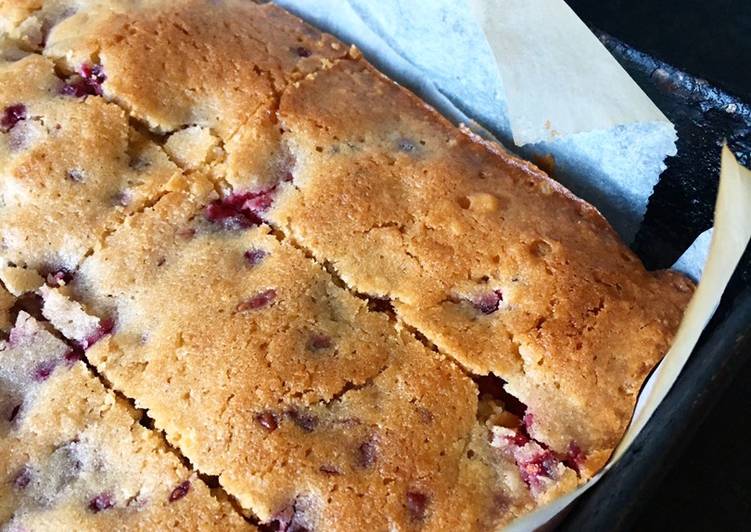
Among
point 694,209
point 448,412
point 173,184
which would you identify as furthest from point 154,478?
point 694,209

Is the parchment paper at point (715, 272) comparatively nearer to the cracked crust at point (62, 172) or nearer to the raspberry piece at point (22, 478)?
the raspberry piece at point (22, 478)

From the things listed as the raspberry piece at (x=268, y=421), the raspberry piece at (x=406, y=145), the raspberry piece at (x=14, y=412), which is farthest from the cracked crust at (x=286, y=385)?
the raspberry piece at (x=406, y=145)

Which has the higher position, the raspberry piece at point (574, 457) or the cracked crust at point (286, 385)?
the raspberry piece at point (574, 457)

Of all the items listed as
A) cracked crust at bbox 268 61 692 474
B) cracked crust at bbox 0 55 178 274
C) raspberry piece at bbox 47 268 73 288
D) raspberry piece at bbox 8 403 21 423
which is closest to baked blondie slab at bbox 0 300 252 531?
raspberry piece at bbox 8 403 21 423

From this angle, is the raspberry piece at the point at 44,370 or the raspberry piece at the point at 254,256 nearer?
the raspberry piece at the point at 44,370

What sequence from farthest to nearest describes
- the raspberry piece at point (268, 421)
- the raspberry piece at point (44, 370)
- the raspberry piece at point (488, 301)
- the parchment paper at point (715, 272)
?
the raspberry piece at point (488, 301) < the raspberry piece at point (44, 370) < the raspberry piece at point (268, 421) < the parchment paper at point (715, 272)

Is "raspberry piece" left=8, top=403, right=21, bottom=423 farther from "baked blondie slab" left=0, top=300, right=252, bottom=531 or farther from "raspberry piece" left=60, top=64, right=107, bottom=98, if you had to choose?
"raspberry piece" left=60, top=64, right=107, bottom=98

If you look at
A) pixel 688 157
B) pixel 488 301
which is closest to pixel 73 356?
pixel 488 301

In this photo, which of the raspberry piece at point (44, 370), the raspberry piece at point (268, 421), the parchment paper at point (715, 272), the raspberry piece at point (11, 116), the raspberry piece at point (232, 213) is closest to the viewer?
the parchment paper at point (715, 272)
